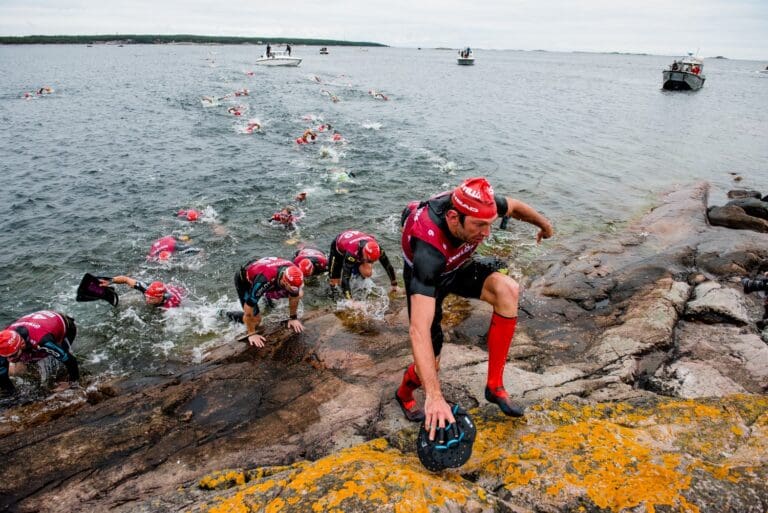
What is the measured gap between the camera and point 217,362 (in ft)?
22.1

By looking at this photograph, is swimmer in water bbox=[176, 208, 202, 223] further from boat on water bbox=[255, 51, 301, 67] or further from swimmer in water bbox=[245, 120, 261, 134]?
boat on water bbox=[255, 51, 301, 67]

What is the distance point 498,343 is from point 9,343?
673cm

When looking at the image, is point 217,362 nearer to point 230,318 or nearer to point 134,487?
point 230,318

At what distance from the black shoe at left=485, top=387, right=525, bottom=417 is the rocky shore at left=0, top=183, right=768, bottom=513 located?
9 centimetres

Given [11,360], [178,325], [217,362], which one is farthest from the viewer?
[178,325]

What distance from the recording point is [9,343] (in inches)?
238

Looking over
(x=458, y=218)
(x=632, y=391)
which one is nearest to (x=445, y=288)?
(x=458, y=218)

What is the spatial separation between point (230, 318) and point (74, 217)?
342 inches

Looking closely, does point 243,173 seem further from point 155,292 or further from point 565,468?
point 565,468

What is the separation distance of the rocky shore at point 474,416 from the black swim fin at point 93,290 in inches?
96.0

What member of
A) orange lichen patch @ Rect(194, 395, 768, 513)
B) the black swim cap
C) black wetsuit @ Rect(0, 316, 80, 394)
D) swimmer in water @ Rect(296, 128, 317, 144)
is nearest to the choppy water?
black wetsuit @ Rect(0, 316, 80, 394)

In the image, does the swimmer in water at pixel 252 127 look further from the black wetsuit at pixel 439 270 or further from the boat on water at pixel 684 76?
the boat on water at pixel 684 76

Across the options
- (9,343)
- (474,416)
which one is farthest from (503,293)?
(9,343)

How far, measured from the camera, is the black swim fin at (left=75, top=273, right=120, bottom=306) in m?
8.17
